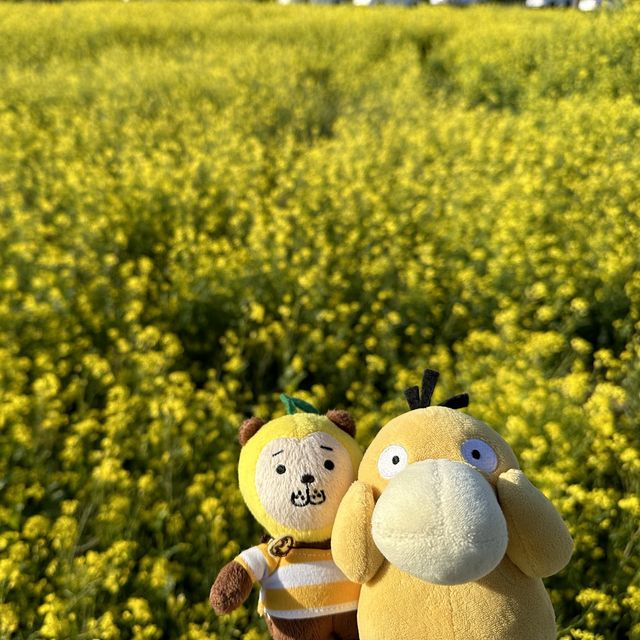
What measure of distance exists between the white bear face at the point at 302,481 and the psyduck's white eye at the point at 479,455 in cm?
26

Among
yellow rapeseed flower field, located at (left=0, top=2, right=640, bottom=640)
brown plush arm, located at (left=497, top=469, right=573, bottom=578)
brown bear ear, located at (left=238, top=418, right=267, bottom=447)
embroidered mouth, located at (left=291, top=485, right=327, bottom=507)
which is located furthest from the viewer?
yellow rapeseed flower field, located at (left=0, top=2, right=640, bottom=640)

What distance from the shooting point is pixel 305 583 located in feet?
3.94

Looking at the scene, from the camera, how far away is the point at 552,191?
3930 mm

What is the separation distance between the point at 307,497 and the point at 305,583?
23cm

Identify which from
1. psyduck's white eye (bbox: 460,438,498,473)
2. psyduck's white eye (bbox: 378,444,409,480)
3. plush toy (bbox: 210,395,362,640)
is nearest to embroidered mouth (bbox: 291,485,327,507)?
plush toy (bbox: 210,395,362,640)

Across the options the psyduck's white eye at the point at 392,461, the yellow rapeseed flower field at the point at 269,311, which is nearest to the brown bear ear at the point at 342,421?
the psyduck's white eye at the point at 392,461

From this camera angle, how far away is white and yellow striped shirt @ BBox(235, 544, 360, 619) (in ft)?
3.92

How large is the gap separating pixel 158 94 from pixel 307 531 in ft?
22.1

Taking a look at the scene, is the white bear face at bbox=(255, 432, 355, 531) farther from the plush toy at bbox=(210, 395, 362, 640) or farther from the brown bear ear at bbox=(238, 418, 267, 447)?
the brown bear ear at bbox=(238, 418, 267, 447)

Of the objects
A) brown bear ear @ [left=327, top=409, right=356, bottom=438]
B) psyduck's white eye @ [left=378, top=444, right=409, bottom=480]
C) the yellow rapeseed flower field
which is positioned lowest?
the yellow rapeseed flower field

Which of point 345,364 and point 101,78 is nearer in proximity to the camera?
point 345,364

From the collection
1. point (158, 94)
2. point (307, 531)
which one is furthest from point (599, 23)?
point (307, 531)

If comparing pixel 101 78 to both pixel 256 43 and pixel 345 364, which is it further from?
pixel 345 364

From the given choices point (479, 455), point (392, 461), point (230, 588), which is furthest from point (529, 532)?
point (230, 588)
